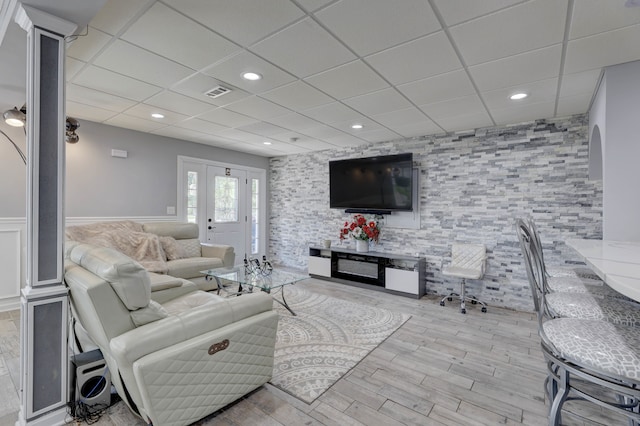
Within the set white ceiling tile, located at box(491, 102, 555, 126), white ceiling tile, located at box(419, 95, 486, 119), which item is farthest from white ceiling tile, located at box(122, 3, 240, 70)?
white ceiling tile, located at box(491, 102, 555, 126)

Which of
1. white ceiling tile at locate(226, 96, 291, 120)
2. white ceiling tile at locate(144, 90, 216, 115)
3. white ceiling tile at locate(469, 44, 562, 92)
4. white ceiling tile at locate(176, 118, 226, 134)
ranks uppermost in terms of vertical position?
white ceiling tile at locate(176, 118, 226, 134)

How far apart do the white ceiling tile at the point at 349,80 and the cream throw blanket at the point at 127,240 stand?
9.76 feet

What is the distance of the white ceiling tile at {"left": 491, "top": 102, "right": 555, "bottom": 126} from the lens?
3283 millimetres

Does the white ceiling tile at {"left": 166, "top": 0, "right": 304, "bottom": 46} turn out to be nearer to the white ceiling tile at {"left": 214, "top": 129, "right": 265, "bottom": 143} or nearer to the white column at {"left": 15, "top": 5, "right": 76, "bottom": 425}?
the white column at {"left": 15, "top": 5, "right": 76, "bottom": 425}

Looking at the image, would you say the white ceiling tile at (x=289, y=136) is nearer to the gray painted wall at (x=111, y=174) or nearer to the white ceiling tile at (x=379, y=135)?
the white ceiling tile at (x=379, y=135)

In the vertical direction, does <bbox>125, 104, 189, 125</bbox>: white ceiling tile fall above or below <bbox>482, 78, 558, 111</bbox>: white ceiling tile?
above

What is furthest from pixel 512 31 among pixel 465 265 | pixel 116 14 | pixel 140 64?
pixel 465 265

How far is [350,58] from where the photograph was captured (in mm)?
2326

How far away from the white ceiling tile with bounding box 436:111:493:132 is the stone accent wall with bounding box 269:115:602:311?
18cm

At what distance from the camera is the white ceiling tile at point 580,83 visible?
8.29 ft

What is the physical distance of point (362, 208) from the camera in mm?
5129

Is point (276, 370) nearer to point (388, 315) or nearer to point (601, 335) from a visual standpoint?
point (388, 315)

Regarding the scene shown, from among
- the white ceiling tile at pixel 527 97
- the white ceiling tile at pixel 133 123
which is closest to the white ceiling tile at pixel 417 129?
the white ceiling tile at pixel 527 97

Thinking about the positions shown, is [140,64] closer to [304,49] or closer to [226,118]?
[304,49]
